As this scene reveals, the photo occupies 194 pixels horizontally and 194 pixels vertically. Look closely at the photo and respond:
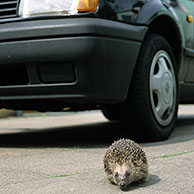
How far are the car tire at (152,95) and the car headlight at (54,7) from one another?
2.40 feet

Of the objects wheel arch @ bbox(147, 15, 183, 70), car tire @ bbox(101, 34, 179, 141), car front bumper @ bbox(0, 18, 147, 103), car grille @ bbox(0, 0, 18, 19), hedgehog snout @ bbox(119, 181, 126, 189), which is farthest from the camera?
wheel arch @ bbox(147, 15, 183, 70)

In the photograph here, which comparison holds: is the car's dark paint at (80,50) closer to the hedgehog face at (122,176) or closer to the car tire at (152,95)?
the car tire at (152,95)

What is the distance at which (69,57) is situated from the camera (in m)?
3.01

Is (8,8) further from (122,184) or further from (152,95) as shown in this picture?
(122,184)

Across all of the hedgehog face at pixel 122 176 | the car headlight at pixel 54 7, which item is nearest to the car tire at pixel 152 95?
the car headlight at pixel 54 7

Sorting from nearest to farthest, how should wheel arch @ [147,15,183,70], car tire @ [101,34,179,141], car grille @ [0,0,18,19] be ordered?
car grille @ [0,0,18,19] → car tire @ [101,34,179,141] → wheel arch @ [147,15,183,70]

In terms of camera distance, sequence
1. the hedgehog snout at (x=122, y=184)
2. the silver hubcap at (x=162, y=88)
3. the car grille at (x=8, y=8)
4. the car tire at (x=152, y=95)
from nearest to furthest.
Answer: the hedgehog snout at (x=122, y=184) < the car grille at (x=8, y=8) < the car tire at (x=152, y=95) < the silver hubcap at (x=162, y=88)

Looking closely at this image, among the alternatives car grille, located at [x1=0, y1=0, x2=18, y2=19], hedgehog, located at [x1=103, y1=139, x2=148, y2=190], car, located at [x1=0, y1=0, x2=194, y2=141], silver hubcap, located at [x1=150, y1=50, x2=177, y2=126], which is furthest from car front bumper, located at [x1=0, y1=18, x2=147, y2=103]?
hedgehog, located at [x1=103, y1=139, x2=148, y2=190]

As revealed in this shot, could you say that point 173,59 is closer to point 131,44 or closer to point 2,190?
point 131,44

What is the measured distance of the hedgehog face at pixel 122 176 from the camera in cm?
202

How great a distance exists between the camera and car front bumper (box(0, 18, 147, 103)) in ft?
9.87

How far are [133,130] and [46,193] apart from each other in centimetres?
166

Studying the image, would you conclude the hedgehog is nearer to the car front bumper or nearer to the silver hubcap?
the car front bumper

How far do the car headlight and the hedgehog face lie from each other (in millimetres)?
1438
